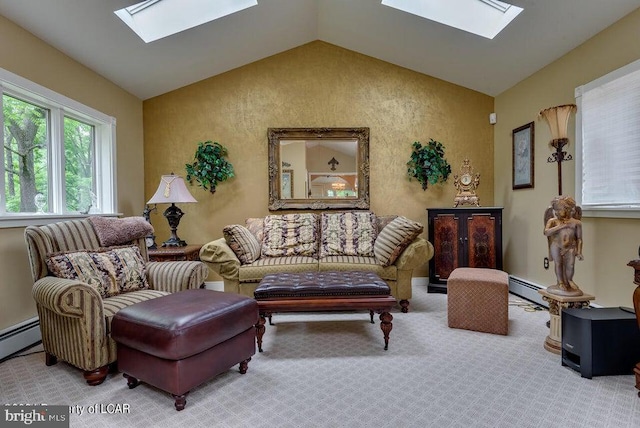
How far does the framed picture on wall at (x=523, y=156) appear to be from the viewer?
3.62 meters

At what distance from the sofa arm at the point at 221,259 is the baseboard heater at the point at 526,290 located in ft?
10.2

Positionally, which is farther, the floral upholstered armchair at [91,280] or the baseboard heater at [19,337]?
the baseboard heater at [19,337]

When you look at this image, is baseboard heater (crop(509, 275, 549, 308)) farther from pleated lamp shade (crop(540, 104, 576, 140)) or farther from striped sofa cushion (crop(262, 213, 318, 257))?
striped sofa cushion (crop(262, 213, 318, 257))

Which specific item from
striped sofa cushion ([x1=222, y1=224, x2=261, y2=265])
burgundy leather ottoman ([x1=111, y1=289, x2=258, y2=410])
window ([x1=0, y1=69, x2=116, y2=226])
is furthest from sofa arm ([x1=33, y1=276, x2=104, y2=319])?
striped sofa cushion ([x1=222, y1=224, x2=261, y2=265])

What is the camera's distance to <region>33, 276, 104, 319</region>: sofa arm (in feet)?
6.06

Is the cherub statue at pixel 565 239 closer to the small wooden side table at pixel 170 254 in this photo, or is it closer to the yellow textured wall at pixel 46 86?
the small wooden side table at pixel 170 254

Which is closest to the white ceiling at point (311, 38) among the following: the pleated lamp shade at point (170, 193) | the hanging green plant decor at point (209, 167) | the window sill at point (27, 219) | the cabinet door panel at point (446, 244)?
the hanging green plant decor at point (209, 167)

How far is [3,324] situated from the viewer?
237cm

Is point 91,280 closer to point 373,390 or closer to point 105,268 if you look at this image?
point 105,268

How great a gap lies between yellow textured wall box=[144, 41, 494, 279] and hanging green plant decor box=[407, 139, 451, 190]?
114 mm

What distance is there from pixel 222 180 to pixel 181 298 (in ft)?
7.87

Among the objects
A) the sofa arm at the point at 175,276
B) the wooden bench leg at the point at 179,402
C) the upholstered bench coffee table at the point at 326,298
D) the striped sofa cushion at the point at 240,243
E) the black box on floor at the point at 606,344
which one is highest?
the striped sofa cushion at the point at 240,243

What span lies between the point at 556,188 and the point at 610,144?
0.67 metres

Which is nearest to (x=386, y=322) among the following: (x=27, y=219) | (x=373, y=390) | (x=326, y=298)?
(x=326, y=298)
